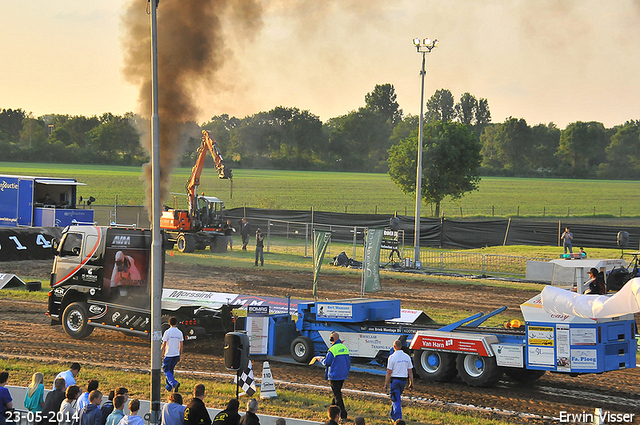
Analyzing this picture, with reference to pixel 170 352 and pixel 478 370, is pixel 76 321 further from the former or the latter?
pixel 478 370

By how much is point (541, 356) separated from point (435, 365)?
2.23 m

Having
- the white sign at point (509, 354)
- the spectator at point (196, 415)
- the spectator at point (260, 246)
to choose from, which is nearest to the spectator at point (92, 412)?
the spectator at point (196, 415)

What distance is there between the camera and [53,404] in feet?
29.9

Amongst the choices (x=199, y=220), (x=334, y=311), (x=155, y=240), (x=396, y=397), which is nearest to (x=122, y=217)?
(x=199, y=220)

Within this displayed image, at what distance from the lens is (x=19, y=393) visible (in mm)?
11141

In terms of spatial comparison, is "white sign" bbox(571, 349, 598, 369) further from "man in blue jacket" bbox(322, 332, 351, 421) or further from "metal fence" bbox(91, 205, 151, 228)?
"metal fence" bbox(91, 205, 151, 228)

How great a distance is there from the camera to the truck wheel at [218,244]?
1435 inches

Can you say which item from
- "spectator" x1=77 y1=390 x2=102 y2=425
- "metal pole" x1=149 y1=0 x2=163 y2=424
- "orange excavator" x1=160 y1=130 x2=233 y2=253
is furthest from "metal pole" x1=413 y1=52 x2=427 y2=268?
"spectator" x1=77 y1=390 x2=102 y2=425

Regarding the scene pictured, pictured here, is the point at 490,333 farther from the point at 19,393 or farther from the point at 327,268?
the point at 327,268

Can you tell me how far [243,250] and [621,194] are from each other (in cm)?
7838

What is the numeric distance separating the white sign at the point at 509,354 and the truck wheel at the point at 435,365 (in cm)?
100

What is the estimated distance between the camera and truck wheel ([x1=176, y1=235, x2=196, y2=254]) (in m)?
35.7

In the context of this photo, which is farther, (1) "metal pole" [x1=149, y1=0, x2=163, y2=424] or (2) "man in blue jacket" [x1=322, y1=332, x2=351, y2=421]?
(2) "man in blue jacket" [x1=322, y1=332, x2=351, y2=421]

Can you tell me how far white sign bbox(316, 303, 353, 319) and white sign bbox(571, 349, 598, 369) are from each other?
15.3 ft
